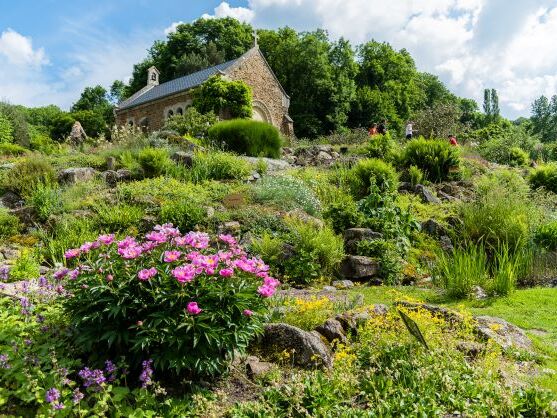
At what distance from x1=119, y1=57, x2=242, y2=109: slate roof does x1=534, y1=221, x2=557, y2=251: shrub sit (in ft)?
67.6

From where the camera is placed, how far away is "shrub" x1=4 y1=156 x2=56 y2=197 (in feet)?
32.1

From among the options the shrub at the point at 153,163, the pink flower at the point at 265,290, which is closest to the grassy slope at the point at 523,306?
the pink flower at the point at 265,290

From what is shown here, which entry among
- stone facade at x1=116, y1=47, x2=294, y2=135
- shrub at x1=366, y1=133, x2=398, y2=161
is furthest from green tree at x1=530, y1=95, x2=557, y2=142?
shrub at x1=366, y1=133, x2=398, y2=161

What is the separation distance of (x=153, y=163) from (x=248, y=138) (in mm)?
4107

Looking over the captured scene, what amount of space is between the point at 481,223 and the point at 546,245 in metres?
1.07

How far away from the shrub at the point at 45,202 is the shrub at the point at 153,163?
2.04m

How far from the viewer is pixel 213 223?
7711 millimetres

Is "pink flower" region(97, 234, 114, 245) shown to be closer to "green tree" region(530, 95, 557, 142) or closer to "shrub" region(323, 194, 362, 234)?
"shrub" region(323, 194, 362, 234)

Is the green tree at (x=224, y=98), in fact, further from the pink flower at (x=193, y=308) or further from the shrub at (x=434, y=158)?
the pink flower at (x=193, y=308)

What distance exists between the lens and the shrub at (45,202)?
8.16m

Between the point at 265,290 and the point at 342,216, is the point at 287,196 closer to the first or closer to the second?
the point at 342,216

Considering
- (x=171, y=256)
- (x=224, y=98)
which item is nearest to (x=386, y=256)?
(x=171, y=256)

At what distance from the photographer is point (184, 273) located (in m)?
2.82

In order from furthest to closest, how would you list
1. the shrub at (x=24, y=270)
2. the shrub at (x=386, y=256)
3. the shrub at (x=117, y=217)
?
the shrub at (x=117, y=217) → the shrub at (x=386, y=256) → the shrub at (x=24, y=270)
